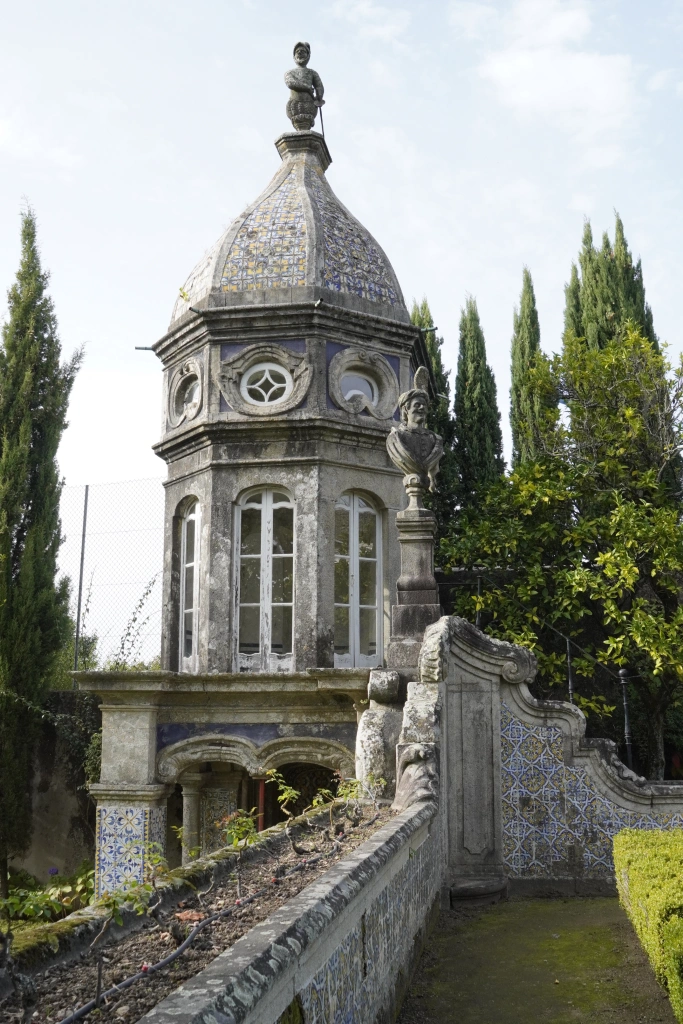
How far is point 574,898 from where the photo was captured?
27.4ft

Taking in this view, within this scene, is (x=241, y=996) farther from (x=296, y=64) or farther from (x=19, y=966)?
(x=296, y=64)

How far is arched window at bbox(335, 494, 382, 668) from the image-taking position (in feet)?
38.4

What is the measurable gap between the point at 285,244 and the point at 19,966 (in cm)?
A: 1069

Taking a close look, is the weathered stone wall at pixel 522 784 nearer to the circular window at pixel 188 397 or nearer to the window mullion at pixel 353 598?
the window mullion at pixel 353 598

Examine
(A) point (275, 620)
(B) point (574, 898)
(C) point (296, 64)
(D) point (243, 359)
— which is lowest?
(B) point (574, 898)

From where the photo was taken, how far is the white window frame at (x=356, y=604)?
11.7 m

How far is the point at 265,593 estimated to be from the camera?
38.1ft

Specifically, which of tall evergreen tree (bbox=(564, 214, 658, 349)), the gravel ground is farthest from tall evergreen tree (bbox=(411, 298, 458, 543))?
the gravel ground

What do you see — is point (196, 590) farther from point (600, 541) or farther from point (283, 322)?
point (600, 541)

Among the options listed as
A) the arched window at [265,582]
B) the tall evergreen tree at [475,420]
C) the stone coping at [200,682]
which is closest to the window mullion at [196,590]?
the arched window at [265,582]

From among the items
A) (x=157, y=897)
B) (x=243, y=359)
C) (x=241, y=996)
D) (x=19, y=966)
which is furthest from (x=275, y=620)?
(x=241, y=996)

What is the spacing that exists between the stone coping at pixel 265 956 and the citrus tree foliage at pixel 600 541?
7504 mm

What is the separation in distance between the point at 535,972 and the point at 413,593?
3818 millimetres

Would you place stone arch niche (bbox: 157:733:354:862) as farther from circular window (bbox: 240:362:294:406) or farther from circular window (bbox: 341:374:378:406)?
circular window (bbox: 341:374:378:406)
